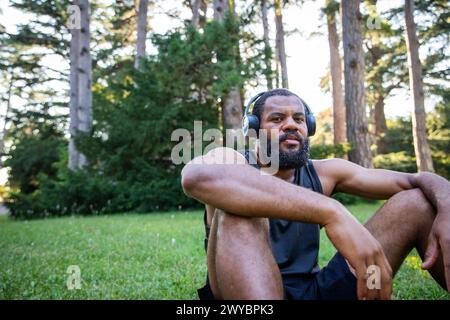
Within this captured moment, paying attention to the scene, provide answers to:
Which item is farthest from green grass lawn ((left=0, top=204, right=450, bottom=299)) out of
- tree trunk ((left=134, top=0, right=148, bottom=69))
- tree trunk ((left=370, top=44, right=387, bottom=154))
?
tree trunk ((left=370, top=44, right=387, bottom=154))

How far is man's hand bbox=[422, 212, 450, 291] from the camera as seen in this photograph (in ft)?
5.58

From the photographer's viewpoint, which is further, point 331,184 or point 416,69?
point 416,69

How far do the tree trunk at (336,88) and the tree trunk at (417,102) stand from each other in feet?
16.1

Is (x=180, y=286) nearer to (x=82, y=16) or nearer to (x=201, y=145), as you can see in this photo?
(x=201, y=145)

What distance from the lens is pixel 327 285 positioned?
1.84 m

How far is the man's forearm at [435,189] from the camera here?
6.02ft

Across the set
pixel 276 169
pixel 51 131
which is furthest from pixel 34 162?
pixel 276 169

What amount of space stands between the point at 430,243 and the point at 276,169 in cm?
91

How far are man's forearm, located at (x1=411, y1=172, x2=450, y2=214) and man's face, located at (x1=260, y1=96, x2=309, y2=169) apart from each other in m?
0.65

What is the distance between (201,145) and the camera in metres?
11.0

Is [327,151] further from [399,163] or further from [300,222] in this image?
[300,222]

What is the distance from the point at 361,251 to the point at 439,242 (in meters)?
0.48

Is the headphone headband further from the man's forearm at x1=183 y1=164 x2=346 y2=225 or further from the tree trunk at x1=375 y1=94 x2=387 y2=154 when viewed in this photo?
the tree trunk at x1=375 y1=94 x2=387 y2=154

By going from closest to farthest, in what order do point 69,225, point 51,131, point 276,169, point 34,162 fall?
1. point 276,169
2. point 69,225
3. point 34,162
4. point 51,131
